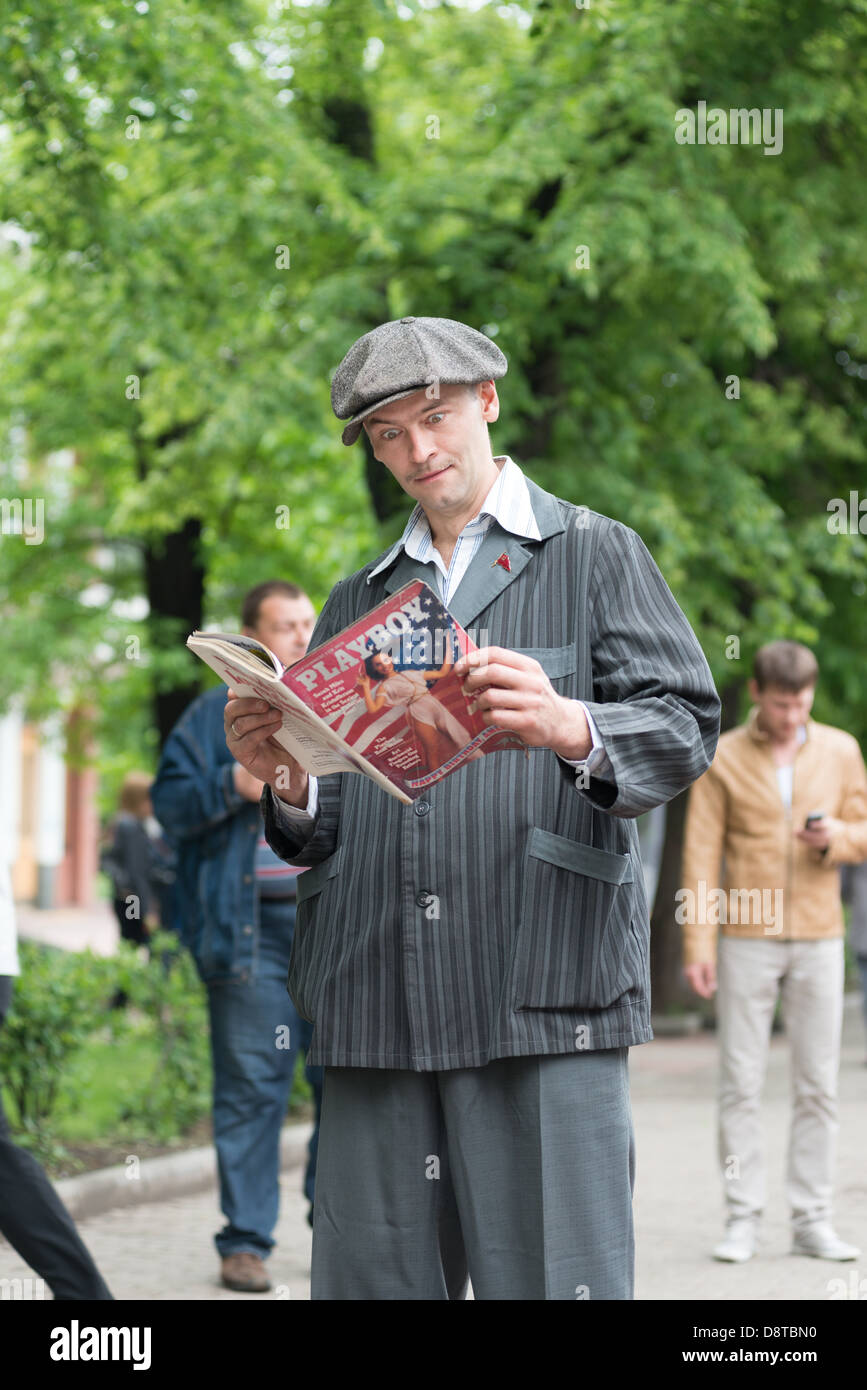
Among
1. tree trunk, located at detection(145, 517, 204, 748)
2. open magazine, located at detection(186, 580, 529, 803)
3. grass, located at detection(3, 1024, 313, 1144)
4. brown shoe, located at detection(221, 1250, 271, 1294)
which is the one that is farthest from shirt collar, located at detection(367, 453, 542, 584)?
tree trunk, located at detection(145, 517, 204, 748)

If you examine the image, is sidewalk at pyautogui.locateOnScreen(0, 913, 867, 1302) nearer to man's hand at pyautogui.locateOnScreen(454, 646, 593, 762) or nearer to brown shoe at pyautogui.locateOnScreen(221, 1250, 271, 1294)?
brown shoe at pyautogui.locateOnScreen(221, 1250, 271, 1294)

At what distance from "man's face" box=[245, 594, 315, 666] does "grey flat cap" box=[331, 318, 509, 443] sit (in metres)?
3.16

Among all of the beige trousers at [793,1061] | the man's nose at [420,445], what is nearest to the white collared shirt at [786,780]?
the beige trousers at [793,1061]

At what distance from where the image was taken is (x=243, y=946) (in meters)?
6.19

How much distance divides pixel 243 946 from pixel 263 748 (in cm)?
320

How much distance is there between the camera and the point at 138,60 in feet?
28.9

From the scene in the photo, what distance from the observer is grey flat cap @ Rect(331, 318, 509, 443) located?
299 cm

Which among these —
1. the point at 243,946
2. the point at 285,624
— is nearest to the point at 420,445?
the point at 285,624

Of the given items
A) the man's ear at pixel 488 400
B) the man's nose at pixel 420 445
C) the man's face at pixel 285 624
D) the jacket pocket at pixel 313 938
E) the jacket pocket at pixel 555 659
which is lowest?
the jacket pocket at pixel 313 938

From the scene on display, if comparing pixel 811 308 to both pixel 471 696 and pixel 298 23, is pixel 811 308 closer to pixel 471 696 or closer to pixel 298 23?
pixel 298 23

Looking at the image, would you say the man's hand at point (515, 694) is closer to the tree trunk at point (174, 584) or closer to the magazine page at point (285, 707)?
the magazine page at point (285, 707)

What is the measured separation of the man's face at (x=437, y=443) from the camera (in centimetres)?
303

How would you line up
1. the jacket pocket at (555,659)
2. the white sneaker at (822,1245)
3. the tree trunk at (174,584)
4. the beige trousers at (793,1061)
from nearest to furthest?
the jacket pocket at (555,659) → the white sneaker at (822,1245) → the beige trousers at (793,1061) → the tree trunk at (174,584)

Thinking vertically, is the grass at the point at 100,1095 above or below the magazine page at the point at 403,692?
below
